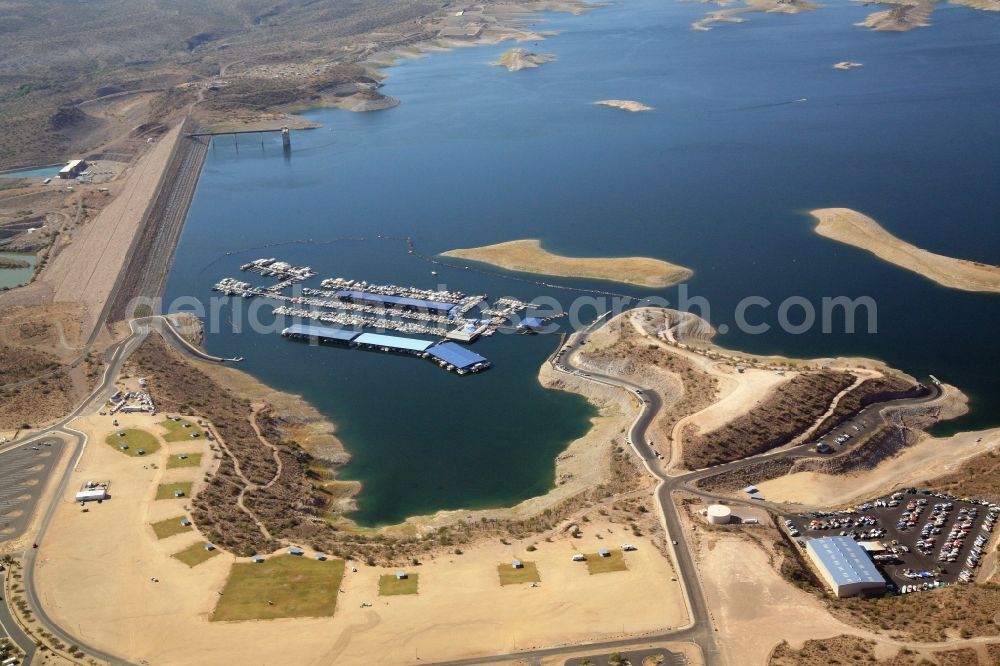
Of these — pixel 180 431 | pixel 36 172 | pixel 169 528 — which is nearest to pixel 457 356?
pixel 180 431

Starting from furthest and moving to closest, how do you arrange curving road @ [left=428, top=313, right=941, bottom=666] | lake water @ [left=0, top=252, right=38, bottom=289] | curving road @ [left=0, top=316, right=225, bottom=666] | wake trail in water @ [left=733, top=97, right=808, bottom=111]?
wake trail in water @ [left=733, top=97, right=808, bottom=111] < lake water @ [left=0, top=252, right=38, bottom=289] < curving road @ [left=0, top=316, right=225, bottom=666] < curving road @ [left=428, top=313, right=941, bottom=666]

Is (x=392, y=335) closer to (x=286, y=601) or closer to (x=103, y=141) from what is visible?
(x=286, y=601)

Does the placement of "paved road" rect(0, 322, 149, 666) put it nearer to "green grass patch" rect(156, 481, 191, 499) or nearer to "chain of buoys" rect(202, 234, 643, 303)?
"green grass patch" rect(156, 481, 191, 499)

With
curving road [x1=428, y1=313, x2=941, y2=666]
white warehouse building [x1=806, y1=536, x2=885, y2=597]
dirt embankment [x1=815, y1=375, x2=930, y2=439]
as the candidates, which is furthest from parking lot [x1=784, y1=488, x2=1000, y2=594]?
dirt embankment [x1=815, y1=375, x2=930, y2=439]

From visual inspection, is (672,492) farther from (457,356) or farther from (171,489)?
(171,489)

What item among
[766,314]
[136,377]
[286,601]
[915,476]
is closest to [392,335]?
[136,377]

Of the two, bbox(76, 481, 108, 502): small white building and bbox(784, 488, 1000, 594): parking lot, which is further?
bbox(76, 481, 108, 502): small white building

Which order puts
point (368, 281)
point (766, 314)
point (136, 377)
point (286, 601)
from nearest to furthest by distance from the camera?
point (286, 601)
point (136, 377)
point (766, 314)
point (368, 281)

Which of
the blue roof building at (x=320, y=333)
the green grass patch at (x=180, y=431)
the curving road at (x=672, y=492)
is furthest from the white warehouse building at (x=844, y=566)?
the blue roof building at (x=320, y=333)
